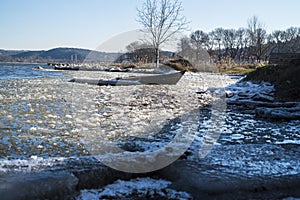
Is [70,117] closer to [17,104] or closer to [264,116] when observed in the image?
[17,104]

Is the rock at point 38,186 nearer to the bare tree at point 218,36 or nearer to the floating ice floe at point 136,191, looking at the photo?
the floating ice floe at point 136,191

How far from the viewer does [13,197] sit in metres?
1.44

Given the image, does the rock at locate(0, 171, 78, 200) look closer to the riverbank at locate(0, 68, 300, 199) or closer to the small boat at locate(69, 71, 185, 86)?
the riverbank at locate(0, 68, 300, 199)

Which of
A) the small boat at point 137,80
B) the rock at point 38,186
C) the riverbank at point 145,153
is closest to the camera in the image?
the rock at point 38,186

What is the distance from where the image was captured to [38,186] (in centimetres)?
155

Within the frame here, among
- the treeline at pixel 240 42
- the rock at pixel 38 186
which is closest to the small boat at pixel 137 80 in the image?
the rock at pixel 38 186

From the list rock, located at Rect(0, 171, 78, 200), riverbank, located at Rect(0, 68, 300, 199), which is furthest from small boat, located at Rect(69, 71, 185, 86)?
rock, located at Rect(0, 171, 78, 200)

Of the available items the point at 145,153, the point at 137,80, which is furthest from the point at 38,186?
the point at 137,80

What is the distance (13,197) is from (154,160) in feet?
3.23

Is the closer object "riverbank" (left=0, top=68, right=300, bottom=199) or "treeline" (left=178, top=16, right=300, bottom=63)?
"riverbank" (left=0, top=68, right=300, bottom=199)

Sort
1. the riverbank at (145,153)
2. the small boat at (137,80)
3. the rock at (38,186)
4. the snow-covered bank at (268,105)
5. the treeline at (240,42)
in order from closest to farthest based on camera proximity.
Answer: the rock at (38,186), the riverbank at (145,153), the snow-covered bank at (268,105), the small boat at (137,80), the treeline at (240,42)

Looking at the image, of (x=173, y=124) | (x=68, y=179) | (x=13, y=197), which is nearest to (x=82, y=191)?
(x=68, y=179)

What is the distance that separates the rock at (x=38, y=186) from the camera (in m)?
1.48

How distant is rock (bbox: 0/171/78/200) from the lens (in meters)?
1.48
